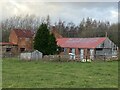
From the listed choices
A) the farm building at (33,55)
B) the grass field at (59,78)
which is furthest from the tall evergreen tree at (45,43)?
the grass field at (59,78)

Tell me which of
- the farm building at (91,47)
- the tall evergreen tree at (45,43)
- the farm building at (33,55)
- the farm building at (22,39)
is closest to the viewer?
the farm building at (33,55)

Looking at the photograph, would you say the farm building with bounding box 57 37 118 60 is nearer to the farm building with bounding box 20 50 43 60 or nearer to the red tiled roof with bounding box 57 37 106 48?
the red tiled roof with bounding box 57 37 106 48

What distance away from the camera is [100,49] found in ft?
182

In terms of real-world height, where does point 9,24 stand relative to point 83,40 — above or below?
above

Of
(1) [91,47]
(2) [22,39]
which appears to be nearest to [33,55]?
(1) [91,47]

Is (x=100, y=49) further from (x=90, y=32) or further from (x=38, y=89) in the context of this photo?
(x=38, y=89)

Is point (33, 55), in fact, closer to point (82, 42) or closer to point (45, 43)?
point (45, 43)

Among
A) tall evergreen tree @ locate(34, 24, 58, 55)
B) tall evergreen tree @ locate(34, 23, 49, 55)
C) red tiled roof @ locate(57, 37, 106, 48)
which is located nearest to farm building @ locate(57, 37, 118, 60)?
red tiled roof @ locate(57, 37, 106, 48)

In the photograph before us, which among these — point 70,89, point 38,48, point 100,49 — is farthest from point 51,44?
point 70,89

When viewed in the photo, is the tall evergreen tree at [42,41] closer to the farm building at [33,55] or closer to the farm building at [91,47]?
the farm building at [33,55]

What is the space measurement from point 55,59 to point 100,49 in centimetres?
2149

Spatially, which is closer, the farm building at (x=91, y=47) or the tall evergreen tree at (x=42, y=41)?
the tall evergreen tree at (x=42, y=41)

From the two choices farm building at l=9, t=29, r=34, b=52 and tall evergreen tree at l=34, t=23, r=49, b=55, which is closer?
tall evergreen tree at l=34, t=23, r=49, b=55

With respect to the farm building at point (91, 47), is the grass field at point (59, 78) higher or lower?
lower
